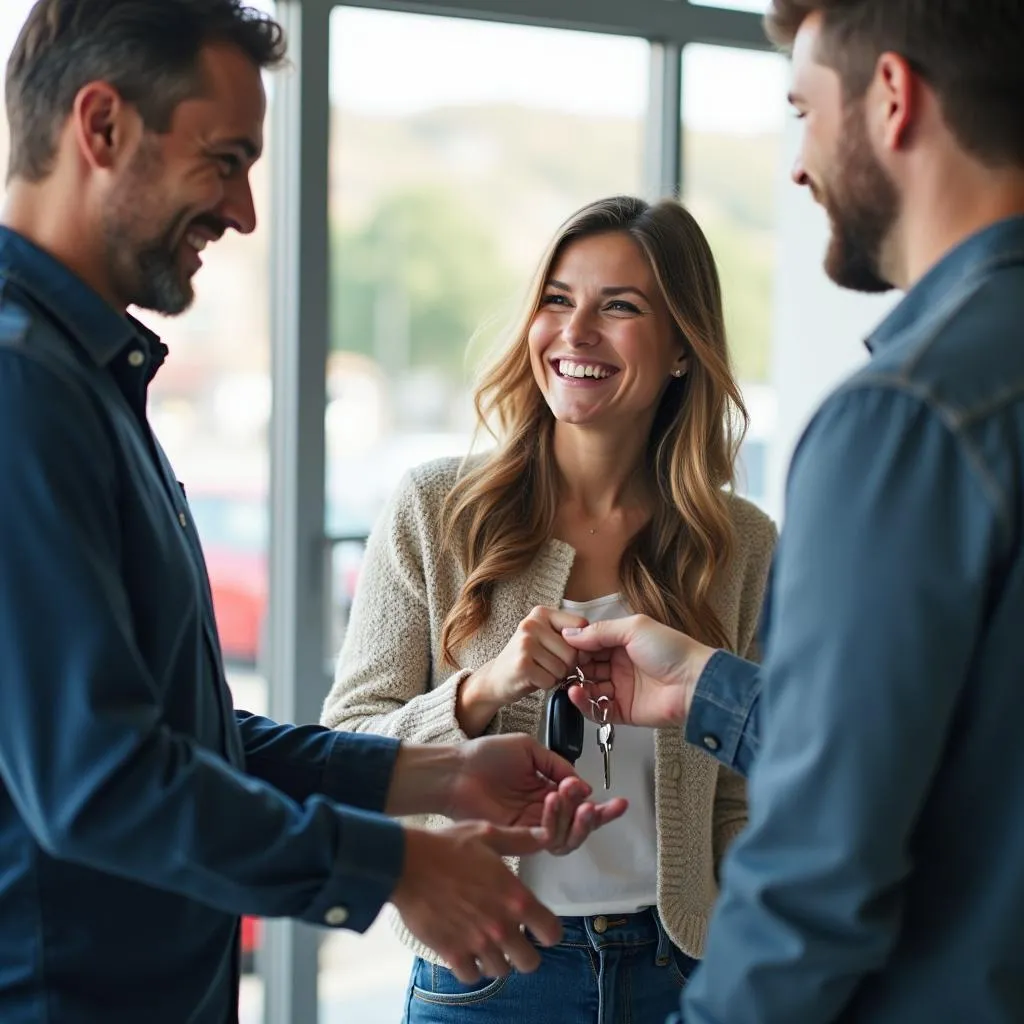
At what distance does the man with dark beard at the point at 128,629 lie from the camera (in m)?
1.14

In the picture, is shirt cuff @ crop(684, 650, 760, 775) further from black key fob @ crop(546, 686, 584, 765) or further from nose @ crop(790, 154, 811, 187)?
nose @ crop(790, 154, 811, 187)

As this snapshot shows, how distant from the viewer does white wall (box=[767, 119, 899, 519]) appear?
3.56 metres

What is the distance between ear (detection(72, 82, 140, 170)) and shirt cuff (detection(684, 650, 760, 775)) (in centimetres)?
84

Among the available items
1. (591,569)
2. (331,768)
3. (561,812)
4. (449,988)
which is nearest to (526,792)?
(561,812)

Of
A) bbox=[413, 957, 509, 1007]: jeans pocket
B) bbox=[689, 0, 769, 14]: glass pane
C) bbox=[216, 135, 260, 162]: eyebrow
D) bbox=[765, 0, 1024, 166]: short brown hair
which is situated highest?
bbox=[689, 0, 769, 14]: glass pane

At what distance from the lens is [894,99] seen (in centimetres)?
116

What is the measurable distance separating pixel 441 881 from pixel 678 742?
2.57 feet

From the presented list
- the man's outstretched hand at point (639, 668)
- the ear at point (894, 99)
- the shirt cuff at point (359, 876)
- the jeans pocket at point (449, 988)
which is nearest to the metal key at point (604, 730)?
the man's outstretched hand at point (639, 668)

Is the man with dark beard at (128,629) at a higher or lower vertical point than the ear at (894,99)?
lower

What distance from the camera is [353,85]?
121 inches

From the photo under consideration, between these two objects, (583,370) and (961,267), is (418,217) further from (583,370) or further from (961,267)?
(961,267)

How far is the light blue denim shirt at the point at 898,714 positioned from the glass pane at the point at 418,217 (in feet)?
6.68

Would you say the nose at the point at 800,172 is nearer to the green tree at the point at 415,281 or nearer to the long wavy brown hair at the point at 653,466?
the long wavy brown hair at the point at 653,466

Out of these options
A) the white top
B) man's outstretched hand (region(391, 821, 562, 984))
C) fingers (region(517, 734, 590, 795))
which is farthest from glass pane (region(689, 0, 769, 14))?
man's outstretched hand (region(391, 821, 562, 984))
